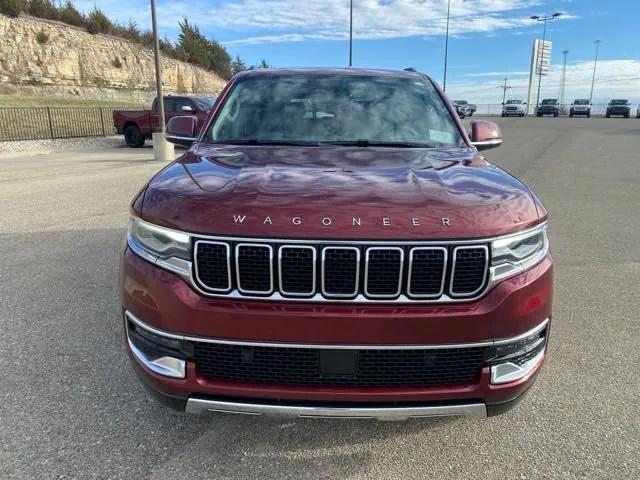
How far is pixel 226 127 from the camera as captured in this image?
3.47 m

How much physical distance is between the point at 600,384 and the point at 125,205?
7.19 m

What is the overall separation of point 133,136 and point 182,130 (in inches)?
660

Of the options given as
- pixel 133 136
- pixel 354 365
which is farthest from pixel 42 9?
pixel 354 365

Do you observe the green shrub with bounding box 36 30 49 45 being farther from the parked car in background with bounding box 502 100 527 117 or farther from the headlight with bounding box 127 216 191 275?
the parked car in background with bounding box 502 100 527 117

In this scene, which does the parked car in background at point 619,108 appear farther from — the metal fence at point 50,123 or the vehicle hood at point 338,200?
the vehicle hood at point 338,200

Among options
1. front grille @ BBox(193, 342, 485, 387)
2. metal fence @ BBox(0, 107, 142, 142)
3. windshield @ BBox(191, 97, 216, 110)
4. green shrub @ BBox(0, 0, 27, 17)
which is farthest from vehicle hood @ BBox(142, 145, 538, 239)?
green shrub @ BBox(0, 0, 27, 17)

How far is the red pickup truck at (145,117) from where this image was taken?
1820 cm

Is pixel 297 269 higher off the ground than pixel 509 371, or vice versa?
pixel 297 269

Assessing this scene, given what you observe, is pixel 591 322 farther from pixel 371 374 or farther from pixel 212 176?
pixel 212 176

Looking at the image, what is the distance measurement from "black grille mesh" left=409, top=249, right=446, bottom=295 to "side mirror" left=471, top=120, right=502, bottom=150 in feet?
6.56

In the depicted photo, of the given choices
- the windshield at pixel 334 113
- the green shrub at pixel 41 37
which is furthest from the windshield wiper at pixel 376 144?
the green shrub at pixel 41 37

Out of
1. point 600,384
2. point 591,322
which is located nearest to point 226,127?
point 600,384

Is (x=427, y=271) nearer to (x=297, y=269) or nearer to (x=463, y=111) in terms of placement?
(x=297, y=269)

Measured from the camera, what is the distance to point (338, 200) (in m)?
2.11
